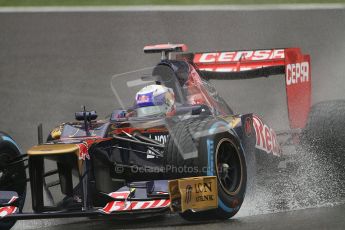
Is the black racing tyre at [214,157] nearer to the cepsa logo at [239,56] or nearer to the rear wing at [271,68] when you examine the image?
the rear wing at [271,68]

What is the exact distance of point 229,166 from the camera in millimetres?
9117

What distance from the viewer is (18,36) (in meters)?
17.2

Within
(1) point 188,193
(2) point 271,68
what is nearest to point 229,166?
(1) point 188,193

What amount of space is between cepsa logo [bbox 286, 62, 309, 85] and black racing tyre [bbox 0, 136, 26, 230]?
13.1ft

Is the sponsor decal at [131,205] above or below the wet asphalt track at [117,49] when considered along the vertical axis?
below

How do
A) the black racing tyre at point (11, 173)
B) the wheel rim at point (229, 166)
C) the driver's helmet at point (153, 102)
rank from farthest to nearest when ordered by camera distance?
the driver's helmet at point (153, 102) < the black racing tyre at point (11, 173) < the wheel rim at point (229, 166)

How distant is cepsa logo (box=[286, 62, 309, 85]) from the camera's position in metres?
11.8

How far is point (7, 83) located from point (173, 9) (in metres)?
3.80

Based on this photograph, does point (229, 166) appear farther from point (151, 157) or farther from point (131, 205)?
point (131, 205)

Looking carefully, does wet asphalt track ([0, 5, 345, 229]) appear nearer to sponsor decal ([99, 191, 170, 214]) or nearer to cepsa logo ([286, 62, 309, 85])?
cepsa logo ([286, 62, 309, 85])

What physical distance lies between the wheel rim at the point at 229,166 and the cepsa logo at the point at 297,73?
2944 millimetres

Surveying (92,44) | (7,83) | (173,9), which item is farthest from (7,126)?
(173,9)

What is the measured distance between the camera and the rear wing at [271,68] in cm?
1184

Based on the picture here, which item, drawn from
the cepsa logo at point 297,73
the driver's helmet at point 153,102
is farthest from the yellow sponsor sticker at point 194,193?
the cepsa logo at point 297,73
